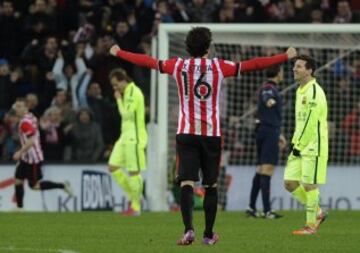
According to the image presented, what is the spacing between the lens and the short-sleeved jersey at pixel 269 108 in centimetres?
1764

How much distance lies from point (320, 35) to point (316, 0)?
11.0ft

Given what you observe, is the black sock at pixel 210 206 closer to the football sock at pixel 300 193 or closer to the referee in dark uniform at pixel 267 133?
the football sock at pixel 300 193

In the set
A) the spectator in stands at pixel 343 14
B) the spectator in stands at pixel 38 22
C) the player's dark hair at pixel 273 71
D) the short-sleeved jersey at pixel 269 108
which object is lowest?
the short-sleeved jersey at pixel 269 108

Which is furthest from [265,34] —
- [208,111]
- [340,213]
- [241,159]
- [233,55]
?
[208,111]

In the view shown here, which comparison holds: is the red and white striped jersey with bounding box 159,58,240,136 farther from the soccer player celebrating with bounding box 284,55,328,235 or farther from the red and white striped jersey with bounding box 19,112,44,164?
the red and white striped jersey with bounding box 19,112,44,164

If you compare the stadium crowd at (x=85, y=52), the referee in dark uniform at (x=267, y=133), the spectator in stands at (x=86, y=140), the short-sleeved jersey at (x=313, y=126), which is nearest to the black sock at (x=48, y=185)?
the stadium crowd at (x=85, y=52)

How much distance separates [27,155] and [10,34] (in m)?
4.40

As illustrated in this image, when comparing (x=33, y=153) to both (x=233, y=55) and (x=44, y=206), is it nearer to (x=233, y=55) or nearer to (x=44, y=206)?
(x=44, y=206)

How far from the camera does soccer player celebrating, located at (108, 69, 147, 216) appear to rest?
18531 millimetres

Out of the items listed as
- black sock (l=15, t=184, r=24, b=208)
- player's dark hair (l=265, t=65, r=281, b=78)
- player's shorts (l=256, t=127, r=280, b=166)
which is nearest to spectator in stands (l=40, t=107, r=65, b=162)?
black sock (l=15, t=184, r=24, b=208)

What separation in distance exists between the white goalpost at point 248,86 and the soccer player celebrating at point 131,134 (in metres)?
2.07

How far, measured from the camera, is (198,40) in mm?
11758

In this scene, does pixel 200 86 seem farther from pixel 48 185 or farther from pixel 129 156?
Result: pixel 48 185

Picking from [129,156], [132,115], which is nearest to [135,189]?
[129,156]
